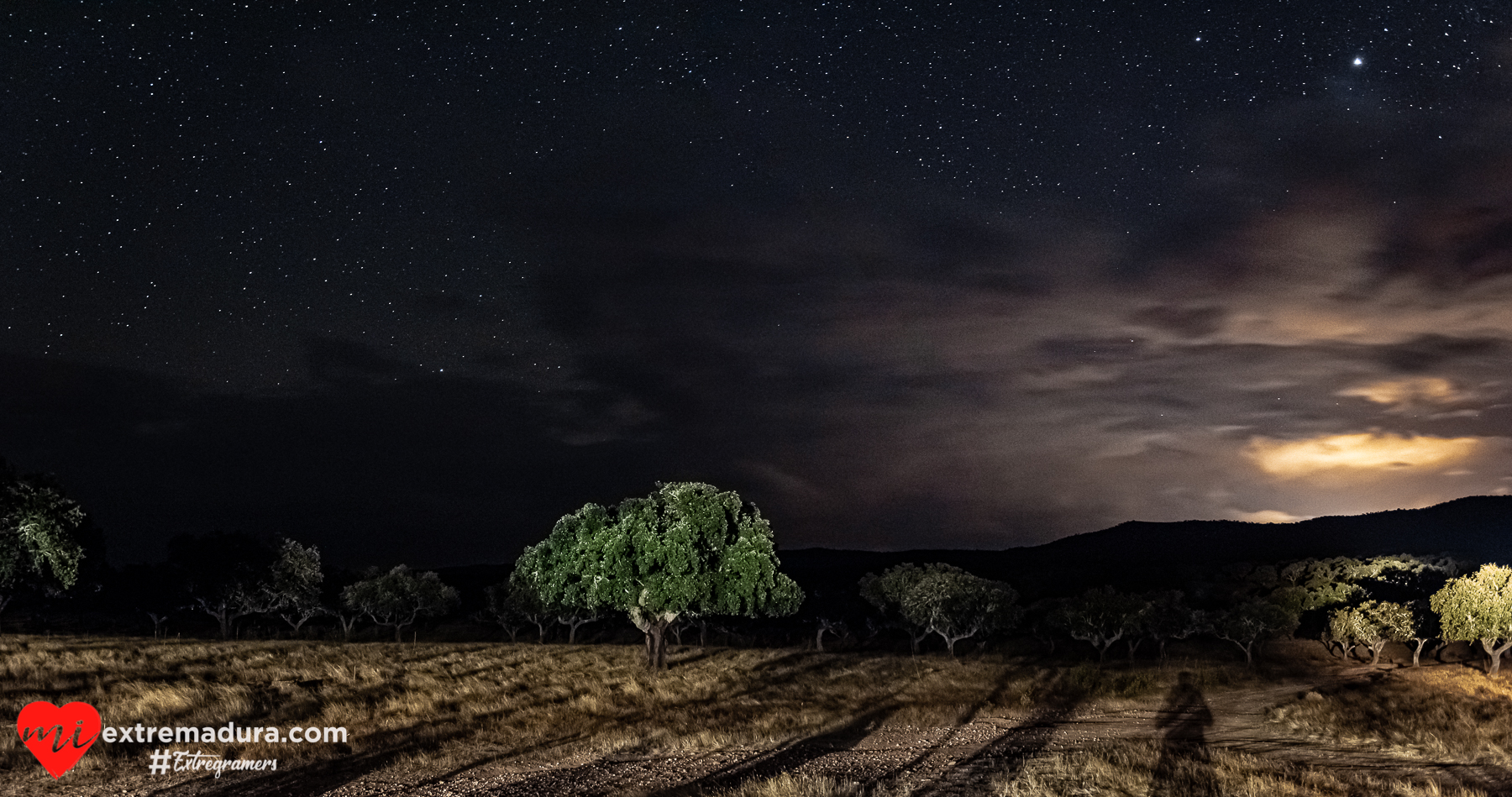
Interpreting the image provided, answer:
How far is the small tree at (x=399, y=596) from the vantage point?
85.8 m

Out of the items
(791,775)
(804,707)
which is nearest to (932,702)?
(804,707)

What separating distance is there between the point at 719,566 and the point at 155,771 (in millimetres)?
22276

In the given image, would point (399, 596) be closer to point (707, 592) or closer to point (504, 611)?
point (504, 611)

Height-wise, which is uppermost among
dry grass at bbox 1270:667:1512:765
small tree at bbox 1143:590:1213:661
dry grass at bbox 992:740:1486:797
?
dry grass at bbox 992:740:1486:797

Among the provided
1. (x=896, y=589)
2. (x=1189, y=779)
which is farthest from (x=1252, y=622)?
(x=1189, y=779)

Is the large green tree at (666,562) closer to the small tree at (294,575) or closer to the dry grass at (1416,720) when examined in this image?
the dry grass at (1416,720)

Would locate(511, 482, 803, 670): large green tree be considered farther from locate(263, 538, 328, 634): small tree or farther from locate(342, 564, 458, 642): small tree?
locate(342, 564, 458, 642): small tree

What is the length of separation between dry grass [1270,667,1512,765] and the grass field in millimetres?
151

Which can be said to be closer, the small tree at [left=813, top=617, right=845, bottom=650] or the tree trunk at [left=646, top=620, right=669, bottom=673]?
the tree trunk at [left=646, top=620, right=669, bottom=673]

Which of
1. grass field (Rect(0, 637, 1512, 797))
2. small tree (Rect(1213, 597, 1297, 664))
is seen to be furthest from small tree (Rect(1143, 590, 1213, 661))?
grass field (Rect(0, 637, 1512, 797))

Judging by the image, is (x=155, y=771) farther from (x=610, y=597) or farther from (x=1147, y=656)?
(x=1147, y=656)

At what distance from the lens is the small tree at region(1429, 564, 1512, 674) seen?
170 feet

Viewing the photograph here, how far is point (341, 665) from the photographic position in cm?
3052

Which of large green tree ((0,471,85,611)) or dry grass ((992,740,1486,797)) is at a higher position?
large green tree ((0,471,85,611))
